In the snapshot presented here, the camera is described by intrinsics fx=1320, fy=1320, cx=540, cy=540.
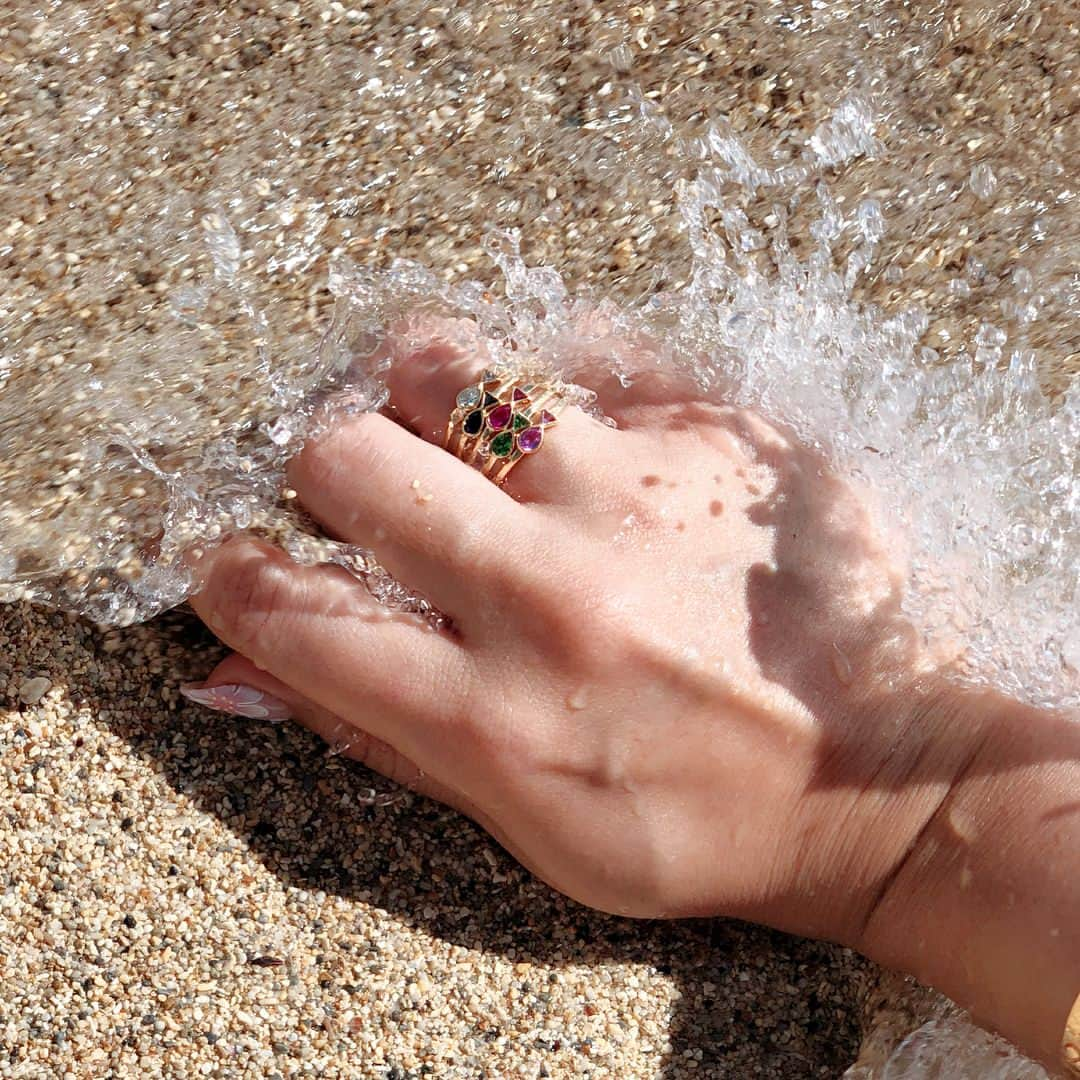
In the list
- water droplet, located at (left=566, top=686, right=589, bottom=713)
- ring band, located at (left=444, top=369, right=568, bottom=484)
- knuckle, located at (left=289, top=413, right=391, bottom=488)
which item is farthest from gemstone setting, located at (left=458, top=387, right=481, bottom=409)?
water droplet, located at (left=566, top=686, right=589, bottom=713)

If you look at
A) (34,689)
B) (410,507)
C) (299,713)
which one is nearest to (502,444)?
(410,507)

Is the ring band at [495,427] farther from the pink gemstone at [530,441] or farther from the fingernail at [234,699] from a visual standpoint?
the fingernail at [234,699]

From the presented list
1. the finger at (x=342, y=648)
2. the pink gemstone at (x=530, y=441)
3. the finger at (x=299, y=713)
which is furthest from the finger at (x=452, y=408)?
the finger at (x=299, y=713)

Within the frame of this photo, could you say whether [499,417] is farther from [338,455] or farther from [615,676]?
[615,676]

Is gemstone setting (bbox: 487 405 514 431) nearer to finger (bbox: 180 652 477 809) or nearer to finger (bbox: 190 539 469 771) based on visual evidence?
finger (bbox: 190 539 469 771)

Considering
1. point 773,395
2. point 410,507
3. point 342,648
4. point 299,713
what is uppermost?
point 773,395

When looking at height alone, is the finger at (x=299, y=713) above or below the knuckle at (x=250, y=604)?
below
